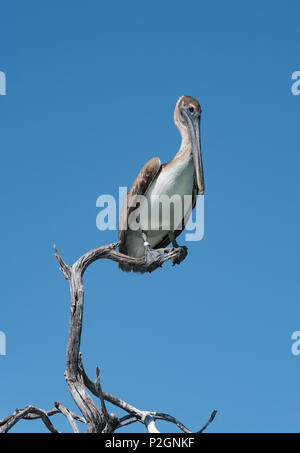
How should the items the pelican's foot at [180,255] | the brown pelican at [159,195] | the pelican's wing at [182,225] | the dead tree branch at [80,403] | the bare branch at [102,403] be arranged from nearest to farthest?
the bare branch at [102,403]
the dead tree branch at [80,403]
the pelican's foot at [180,255]
the brown pelican at [159,195]
the pelican's wing at [182,225]

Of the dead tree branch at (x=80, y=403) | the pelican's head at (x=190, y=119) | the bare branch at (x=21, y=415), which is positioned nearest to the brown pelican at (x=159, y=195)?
the pelican's head at (x=190, y=119)

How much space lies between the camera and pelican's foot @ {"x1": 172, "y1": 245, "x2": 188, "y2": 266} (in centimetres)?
888

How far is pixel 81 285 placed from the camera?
24.5ft

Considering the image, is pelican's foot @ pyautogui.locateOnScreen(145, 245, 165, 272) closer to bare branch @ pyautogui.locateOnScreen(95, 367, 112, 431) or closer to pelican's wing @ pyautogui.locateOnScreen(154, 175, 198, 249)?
pelican's wing @ pyautogui.locateOnScreen(154, 175, 198, 249)

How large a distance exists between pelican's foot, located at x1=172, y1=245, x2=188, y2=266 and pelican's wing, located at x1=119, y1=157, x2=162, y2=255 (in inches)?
35.7

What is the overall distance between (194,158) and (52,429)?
4.52 m

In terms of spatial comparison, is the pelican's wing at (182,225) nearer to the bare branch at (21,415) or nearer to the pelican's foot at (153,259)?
the pelican's foot at (153,259)

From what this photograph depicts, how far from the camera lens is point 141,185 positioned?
358 inches

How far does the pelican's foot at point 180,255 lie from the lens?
29.1 ft

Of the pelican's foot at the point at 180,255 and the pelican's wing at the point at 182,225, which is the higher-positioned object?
the pelican's wing at the point at 182,225

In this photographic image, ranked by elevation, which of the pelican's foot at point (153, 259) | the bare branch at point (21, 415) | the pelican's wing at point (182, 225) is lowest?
the bare branch at point (21, 415)

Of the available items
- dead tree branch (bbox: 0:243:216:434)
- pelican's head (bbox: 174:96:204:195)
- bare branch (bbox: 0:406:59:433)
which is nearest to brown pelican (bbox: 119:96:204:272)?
pelican's head (bbox: 174:96:204:195)

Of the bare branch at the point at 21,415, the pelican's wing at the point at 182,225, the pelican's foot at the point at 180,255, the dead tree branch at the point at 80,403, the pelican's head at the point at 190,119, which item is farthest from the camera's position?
the pelican's wing at the point at 182,225
